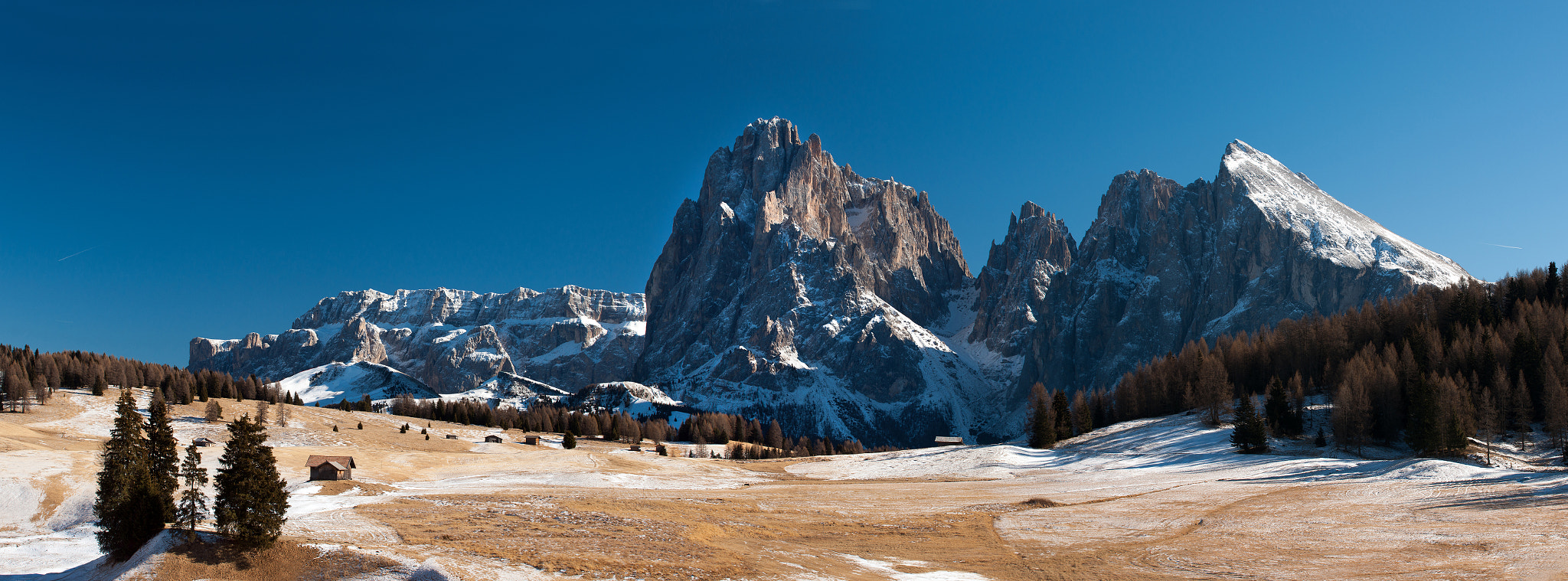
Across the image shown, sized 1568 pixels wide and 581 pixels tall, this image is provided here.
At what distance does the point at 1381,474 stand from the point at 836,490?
38354mm

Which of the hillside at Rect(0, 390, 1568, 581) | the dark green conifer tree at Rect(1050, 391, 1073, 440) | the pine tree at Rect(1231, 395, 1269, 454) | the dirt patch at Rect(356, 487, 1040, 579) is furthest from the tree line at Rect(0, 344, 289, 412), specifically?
the pine tree at Rect(1231, 395, 1269, 454)

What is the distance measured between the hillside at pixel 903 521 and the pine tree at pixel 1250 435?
322 centimetres

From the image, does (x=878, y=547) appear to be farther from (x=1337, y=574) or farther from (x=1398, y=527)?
(x=1398, y=527)

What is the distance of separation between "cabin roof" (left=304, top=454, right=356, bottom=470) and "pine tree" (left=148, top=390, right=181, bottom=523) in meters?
36.4

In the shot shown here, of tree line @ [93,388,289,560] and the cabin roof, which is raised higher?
tree line @ [93,388,289,560]

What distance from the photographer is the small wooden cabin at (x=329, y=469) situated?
68812 millimetres

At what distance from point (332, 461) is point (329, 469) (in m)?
1.52

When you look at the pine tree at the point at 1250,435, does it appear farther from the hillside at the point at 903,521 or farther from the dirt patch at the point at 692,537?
the dirt patch at the point at 692,537

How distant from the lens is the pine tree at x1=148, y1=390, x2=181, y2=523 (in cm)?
3338

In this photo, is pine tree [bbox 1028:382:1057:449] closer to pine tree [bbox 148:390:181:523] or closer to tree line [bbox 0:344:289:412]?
pine tree [bbox 148:390:181:523]

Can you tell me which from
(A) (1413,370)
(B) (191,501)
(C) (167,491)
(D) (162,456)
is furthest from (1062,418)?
(C) (167,491)

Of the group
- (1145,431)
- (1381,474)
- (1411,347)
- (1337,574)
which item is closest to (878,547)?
(1337,574)

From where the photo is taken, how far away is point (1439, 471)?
53625mm

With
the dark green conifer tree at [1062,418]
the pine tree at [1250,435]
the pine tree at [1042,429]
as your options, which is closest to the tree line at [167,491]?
the pine tree at [1250,435]
